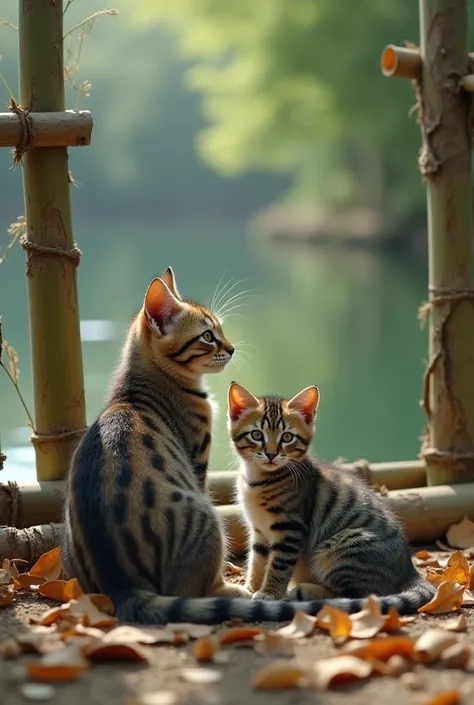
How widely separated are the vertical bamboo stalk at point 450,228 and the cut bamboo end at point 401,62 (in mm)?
33

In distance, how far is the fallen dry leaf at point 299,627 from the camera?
2422 mm

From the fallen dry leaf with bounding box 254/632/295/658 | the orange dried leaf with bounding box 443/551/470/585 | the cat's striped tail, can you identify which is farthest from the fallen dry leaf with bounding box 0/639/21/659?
the orange dried leaf with bounding box 443/551/470/585

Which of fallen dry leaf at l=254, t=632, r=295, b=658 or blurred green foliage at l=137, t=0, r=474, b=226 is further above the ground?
blurred green foliage at l=137, t=0, r=474, b=226

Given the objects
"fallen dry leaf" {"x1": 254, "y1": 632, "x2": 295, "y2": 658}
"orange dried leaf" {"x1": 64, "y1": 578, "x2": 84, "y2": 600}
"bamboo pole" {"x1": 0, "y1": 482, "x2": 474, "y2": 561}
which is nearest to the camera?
"fallen dry leaf" {"x1": 254, "y1": 632, "x2": 295, "y2": 658}

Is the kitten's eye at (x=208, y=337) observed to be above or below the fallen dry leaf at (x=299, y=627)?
above

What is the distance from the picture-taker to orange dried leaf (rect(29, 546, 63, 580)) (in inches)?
122

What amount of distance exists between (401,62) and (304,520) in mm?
1868

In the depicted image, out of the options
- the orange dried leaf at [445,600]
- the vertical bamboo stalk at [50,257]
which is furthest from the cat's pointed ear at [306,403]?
the vertical bamboo stalk at [50,257]

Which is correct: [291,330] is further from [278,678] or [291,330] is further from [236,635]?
[278,678]

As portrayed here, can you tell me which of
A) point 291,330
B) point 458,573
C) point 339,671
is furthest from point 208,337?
point 291,330

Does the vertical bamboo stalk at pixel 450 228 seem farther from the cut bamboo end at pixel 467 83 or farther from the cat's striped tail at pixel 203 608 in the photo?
the cat's striped tail at pixel 203 608

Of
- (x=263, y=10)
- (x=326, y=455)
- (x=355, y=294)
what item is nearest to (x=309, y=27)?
(x=263, y=10)

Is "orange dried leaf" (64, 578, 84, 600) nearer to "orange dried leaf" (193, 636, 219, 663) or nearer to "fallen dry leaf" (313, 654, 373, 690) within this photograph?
"orange dried leaf" (193, 636, 219, 663)

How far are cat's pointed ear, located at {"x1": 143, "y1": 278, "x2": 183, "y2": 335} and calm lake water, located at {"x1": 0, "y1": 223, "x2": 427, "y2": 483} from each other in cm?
51
